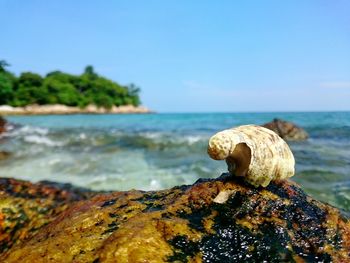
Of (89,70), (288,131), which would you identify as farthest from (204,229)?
(89,70)

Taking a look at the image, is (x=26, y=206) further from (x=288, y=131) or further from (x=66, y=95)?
(x=66, y=95)

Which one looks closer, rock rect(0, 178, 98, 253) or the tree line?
rock rect(0, 178, 98, 253)

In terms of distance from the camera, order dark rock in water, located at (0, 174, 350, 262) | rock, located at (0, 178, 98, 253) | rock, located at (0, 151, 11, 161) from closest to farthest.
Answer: dark rock in water, located at (0, 174, 350, 262) → rock, located at (0, 178, 98, 253) → rock, located at (0, 151, 11, 161)

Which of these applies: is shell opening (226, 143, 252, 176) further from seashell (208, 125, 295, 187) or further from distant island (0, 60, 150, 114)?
distant island (0, 60, 150, 114)

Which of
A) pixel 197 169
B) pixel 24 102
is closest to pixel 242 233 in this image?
pixel 197 169

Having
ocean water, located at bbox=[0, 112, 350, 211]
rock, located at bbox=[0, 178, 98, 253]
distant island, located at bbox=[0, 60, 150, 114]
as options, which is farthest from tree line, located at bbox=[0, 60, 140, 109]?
rock, located at bbox=[0, 178, 98, 253]

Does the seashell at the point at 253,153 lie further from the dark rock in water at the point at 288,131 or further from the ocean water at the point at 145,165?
the dark rock in water at the point at 288,131

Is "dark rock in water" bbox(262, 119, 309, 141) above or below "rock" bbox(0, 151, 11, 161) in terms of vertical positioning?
above
